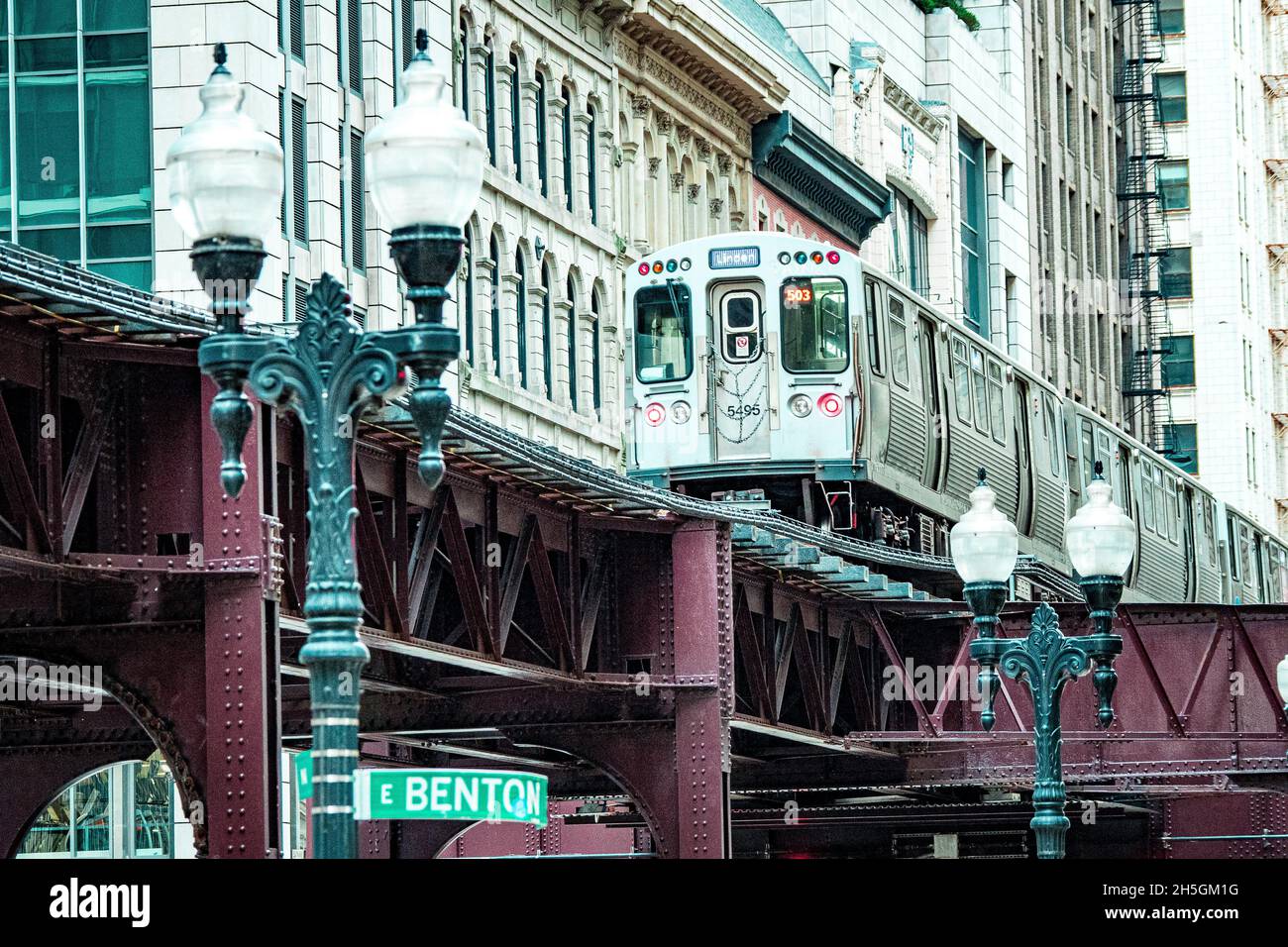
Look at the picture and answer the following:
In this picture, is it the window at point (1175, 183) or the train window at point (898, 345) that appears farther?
the window at point (1175, 183)

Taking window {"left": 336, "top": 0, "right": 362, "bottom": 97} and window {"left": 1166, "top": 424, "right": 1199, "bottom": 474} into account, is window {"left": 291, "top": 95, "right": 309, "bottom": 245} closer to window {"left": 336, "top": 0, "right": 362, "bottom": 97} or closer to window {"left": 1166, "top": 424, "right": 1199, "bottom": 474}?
window {"left": 336, "top": 0, "right": 362, "bottom": 97}

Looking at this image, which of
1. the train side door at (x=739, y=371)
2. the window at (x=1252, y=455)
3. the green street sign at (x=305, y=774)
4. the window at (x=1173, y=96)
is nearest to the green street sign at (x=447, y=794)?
the green street sign at (x=305, y=774)

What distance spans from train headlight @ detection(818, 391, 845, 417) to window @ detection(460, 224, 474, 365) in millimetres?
10612

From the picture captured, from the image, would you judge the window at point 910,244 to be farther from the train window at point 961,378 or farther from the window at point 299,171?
the window at point 299,171

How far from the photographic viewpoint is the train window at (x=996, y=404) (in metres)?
44.5

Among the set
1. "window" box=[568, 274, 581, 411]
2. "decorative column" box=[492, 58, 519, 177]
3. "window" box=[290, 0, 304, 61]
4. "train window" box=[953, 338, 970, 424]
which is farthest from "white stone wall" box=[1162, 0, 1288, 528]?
"window" box=[290, 0, 304, 61]

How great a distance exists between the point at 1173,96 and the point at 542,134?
6557cm

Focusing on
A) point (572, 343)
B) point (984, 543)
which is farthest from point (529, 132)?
point (984, 543)

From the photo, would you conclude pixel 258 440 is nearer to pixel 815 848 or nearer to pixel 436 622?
pixel 436 622

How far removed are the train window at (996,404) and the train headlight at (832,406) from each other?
6759 mm

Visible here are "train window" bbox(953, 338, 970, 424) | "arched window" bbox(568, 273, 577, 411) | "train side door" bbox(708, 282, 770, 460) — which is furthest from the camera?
"arched window" bbox(568, 273, 577, 411)

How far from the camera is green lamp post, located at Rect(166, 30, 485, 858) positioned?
1394cm

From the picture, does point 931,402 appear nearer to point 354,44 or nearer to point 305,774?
point 354,44
